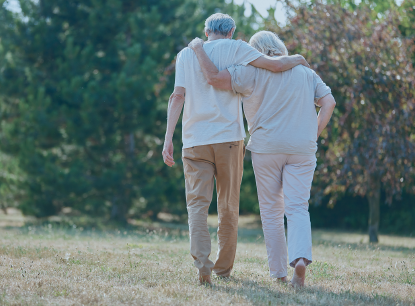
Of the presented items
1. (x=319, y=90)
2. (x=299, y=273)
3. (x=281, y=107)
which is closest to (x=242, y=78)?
(x=281, y=107)

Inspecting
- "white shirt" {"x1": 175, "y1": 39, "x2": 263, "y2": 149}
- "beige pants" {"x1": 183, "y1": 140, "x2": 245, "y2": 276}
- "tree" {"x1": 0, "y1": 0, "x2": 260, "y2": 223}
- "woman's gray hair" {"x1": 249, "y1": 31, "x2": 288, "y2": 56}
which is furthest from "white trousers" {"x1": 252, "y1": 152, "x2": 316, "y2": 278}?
"tree" {"x1": 0, "y1": 0, "x2": 260, "y2": 223}

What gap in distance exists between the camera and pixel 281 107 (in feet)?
11.3

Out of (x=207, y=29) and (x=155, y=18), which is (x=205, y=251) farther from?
(x=155, y=18)

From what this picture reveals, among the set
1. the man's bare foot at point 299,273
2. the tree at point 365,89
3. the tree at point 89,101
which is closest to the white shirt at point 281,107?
the man's bare foot at point 299,273

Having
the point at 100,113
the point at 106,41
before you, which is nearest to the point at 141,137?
the point at 100,113

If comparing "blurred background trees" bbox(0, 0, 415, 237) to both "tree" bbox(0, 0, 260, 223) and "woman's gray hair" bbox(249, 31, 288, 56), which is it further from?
"woman's gray hair" bbox(249, 31, 288, 56)

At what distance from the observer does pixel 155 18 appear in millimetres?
10461

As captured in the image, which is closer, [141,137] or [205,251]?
[205,251]

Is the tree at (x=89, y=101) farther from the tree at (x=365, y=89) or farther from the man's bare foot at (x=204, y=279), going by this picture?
the man's bare foot at (x=204, y=279)

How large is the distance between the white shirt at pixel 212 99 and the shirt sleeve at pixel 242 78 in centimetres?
6

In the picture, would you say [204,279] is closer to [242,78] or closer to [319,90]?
[242,78]

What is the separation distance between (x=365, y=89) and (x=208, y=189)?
17.1 ft

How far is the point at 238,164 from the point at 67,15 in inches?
344

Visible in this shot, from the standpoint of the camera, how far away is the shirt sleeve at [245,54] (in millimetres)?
3439
